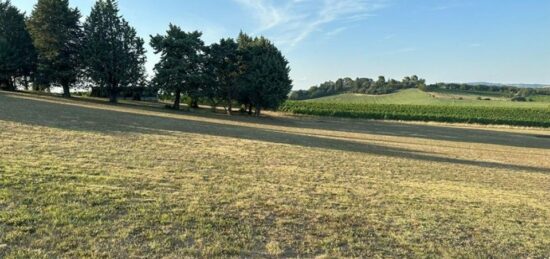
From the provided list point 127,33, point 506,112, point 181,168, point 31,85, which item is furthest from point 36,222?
point 506,112

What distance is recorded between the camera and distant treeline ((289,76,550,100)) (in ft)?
405

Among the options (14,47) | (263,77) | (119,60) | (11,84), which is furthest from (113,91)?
(263,77)

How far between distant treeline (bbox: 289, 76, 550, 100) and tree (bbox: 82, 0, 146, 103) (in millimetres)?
73821

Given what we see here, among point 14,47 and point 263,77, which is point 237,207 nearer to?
point 263,77

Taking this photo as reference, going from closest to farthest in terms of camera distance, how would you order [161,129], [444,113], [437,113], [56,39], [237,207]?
[237,207]
[161,129]
[56,39]
[437,113]
[444,113]

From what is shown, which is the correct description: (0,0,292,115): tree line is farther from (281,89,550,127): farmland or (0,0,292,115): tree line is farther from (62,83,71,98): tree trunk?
(281,89,550,127): farmland

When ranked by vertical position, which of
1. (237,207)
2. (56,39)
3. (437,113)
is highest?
(56,39)

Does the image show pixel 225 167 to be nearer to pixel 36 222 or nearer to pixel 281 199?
pixel 281 199

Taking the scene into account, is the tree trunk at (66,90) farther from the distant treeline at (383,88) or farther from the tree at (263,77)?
the distant treeline at (383,88)

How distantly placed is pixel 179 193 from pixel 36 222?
262 cm

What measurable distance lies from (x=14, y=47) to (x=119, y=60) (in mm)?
13224

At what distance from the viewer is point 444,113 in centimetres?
7762

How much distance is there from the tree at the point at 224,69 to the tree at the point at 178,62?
64.4 inches

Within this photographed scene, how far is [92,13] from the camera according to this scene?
Answer: 151 ft
